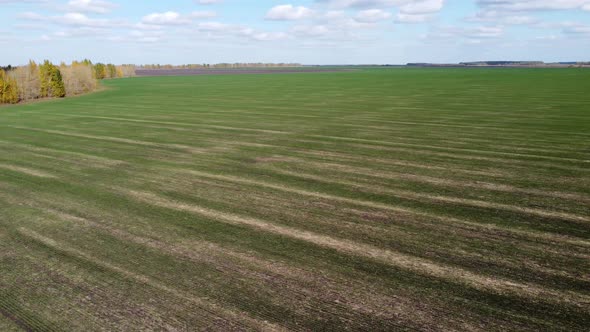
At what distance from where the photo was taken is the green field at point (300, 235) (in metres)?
6.00

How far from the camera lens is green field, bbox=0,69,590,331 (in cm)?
600

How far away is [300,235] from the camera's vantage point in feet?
28.0

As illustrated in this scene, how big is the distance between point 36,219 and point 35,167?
19.2ft

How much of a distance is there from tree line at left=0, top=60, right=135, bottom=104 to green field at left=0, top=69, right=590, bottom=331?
134 ft

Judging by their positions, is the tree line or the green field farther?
the tree line

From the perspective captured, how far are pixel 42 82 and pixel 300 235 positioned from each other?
2302 inches

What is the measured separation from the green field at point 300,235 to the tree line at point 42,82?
134 feet

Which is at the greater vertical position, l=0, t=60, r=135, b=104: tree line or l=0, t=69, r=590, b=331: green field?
l=0, t=60, r=135, b=104: tree line

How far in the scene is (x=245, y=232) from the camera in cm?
871

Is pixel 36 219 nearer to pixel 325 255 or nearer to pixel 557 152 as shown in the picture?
pixel 325 255

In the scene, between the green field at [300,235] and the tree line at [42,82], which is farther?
the tree line at [42,82]

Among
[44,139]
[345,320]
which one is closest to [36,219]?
[345,320]

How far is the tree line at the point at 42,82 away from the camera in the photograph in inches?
2000

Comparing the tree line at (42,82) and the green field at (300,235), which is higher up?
the tree line at (42,82)
